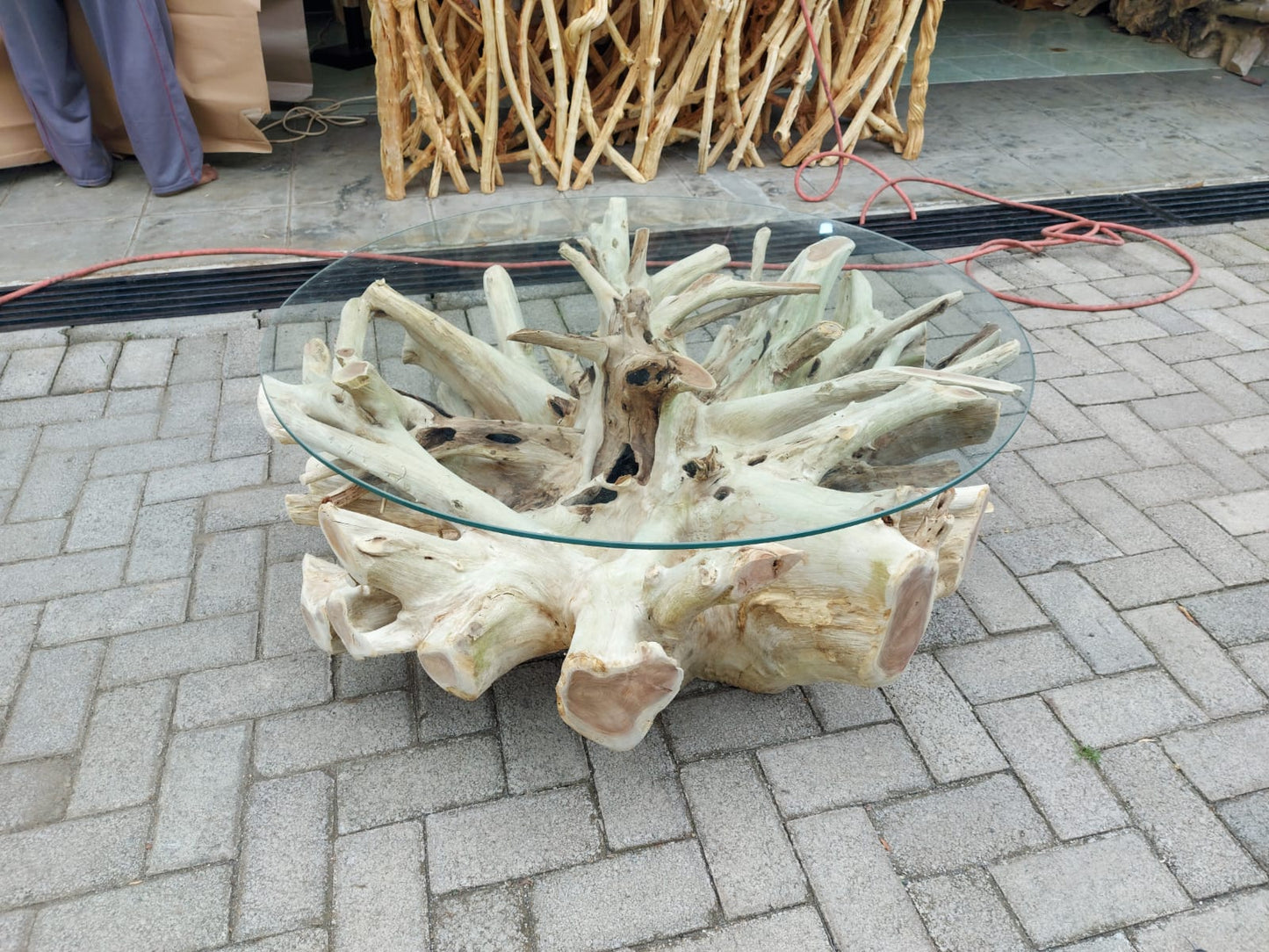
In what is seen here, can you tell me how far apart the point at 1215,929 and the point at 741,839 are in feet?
2.69

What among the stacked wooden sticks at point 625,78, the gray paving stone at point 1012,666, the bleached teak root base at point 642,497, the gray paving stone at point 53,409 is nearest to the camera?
the bleached teak root base at point 642,497

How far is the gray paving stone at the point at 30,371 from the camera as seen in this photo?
311cm

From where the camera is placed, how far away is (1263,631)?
7.39 ft

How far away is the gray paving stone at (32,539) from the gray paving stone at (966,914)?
2229 millimetres

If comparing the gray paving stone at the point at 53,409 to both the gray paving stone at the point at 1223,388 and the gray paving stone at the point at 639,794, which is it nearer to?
the gray paving stone at the point at 639,794

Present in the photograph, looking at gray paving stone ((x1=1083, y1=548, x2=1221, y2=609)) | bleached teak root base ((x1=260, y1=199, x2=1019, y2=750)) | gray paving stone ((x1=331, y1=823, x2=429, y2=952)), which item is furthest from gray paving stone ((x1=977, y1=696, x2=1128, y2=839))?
gray paving stone ((x1=331, y1=823, x2=429, y2=952))

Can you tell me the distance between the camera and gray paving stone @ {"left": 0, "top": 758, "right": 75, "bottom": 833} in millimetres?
1802

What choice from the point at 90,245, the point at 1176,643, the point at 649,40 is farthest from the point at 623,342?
the point at 90,245

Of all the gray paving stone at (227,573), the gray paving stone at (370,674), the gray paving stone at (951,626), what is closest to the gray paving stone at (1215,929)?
the gray paving stone at (951,626)

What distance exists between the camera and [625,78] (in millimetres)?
4566

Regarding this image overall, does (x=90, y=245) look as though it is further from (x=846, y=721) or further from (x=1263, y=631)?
(x=1263, y=631)

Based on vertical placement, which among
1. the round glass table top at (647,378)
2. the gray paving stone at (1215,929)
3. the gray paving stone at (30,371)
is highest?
the round glass table top at (647,378)

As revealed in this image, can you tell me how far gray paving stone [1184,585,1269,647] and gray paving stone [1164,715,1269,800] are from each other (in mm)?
253

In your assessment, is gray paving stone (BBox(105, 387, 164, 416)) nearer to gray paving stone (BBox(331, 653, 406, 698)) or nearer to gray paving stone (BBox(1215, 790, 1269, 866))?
gray paving stone (BBox(331, 653, 406, 698))
